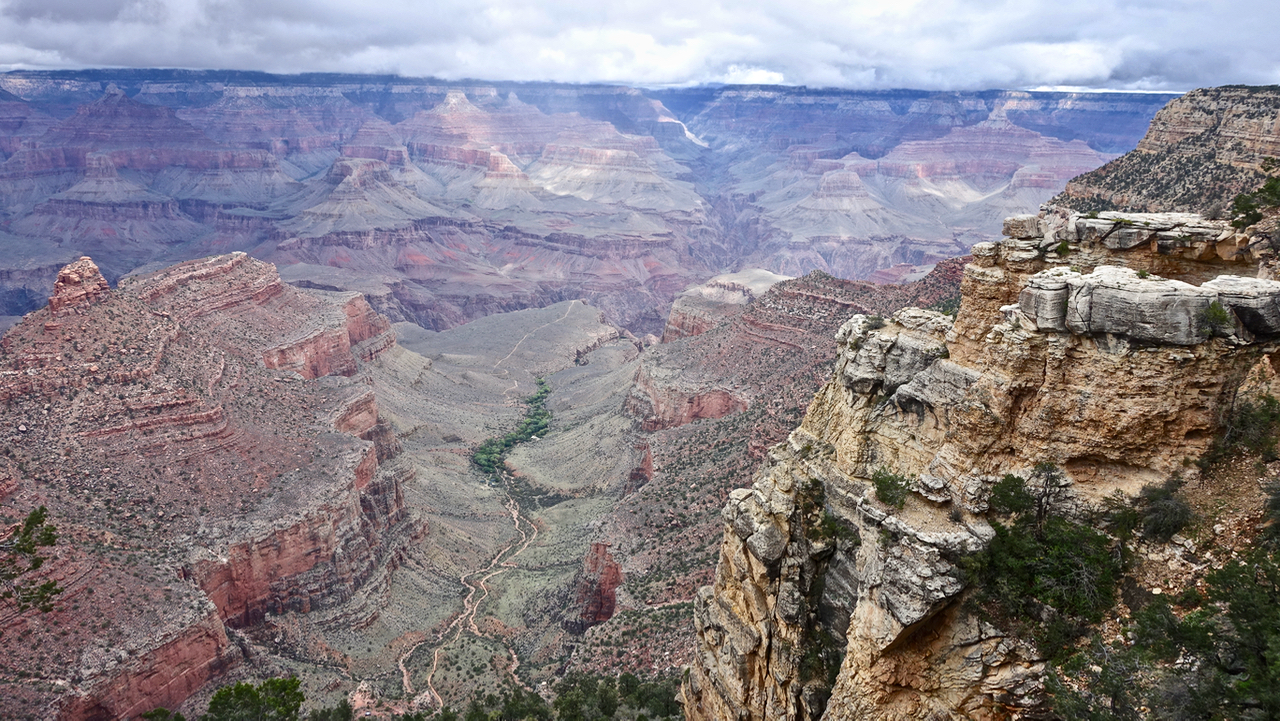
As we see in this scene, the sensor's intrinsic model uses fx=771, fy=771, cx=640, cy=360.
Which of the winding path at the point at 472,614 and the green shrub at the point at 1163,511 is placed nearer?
the green shrub at the point at 1163,511

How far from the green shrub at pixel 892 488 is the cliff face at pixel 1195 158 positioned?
46.4 m

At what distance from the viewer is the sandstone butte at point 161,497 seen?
38.2 metres

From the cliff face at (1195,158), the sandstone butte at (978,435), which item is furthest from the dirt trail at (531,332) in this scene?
the sandstone butte at (978,435)

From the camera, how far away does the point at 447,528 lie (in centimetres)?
6469

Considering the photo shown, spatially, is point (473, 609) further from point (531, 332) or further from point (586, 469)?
point (531, 332)

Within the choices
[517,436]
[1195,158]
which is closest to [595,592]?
[517,436]

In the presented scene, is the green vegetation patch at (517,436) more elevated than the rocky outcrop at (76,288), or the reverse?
the rocky outcrop at (76,288)

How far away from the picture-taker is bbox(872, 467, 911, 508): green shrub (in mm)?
19672

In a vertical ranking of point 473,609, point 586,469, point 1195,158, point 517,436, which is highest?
point 1195,158

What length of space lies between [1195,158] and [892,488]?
6371cm

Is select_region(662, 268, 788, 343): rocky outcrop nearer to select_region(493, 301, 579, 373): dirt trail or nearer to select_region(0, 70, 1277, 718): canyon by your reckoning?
select_region(0, 70, 1277, 718): canyon

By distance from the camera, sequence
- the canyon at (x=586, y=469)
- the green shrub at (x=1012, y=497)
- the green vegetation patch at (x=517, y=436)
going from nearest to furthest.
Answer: the canyon at (x=586, y=469) < the green shrub at (x=1012, y=497) < the green vegetation patch at (x=517, y=436)

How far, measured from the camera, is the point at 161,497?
156 feet

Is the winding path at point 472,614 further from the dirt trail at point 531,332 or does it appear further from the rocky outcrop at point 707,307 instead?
the dirt trail at point 531,332
